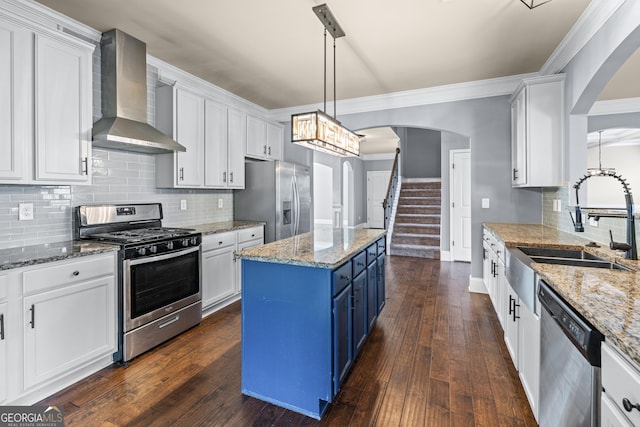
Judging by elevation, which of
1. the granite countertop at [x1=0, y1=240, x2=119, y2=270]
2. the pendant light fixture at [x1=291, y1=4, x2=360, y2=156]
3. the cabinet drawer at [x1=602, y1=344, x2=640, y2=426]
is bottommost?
the cabinet drawer at [x1=602, y1=344, x2=640, y2=426]

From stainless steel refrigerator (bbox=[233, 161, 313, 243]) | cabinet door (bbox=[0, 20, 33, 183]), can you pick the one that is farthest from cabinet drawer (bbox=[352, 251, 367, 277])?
cabinet door (bbox=[0, 20, 33, 183])

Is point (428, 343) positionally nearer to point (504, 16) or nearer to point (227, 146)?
point (504, 16)

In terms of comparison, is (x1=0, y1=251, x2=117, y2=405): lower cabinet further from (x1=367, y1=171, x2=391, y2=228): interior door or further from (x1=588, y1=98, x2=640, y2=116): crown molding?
(x1=367, y1=171, x2=391, y2=228): interior door

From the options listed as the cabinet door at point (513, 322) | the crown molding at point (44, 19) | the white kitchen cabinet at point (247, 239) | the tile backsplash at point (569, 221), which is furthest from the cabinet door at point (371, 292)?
the crown molding at point (44, 19)

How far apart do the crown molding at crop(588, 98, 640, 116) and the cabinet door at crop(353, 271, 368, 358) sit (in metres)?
4.31

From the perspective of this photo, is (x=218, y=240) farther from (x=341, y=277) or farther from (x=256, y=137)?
(x=341, y=277)

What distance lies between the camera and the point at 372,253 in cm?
280

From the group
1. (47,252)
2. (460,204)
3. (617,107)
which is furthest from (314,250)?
(617,107)

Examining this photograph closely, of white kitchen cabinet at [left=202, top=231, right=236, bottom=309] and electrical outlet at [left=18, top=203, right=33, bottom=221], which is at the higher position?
electrical outlet at [left=18, top=203, right=33, bottom=221]

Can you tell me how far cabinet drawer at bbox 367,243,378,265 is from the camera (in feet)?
8.76

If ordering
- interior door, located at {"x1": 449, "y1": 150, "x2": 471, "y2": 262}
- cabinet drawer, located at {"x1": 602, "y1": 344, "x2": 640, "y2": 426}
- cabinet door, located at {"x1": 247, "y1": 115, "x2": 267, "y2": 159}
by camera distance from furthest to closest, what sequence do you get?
1. interior door, located at {"x1": 449, "y1": 150, "x2": 471, "y2": 262}
2. cabinet door, located at {"x1": 247, "y1": 115, "x2": 267, "y2": 159}
3. cabinet drawer, located at {"x1": 602, "y1": 344, "x2": 640, "y2": 426}

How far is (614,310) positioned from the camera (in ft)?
3.58

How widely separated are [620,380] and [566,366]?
416mm

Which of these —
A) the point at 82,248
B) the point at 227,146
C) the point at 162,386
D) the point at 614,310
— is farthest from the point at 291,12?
the point at 162,386
